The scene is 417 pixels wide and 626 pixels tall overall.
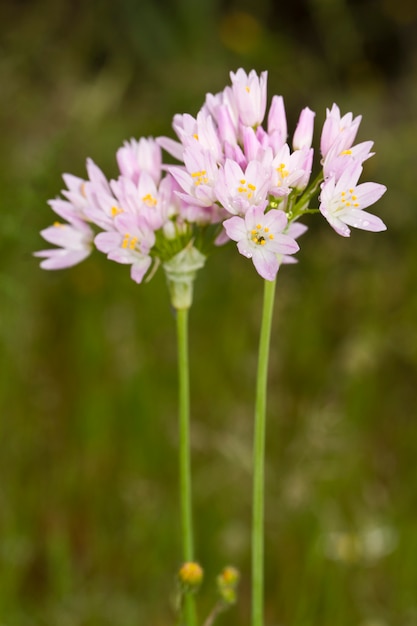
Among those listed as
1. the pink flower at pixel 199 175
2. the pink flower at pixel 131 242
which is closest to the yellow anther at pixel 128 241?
the pink flower at pixel 131 242

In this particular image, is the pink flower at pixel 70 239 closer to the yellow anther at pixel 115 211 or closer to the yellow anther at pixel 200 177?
the yellow anther at pixel 115 211

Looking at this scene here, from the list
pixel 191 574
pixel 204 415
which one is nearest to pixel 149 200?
pixel 191 574

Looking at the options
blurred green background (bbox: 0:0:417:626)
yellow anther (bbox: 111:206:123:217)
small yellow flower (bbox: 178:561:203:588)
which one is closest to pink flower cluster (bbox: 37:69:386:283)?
yellow anther (bbox: 111:206:123:217)

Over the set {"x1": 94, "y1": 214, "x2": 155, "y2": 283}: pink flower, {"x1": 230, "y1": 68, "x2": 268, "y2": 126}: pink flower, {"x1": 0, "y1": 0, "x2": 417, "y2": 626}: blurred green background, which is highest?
{"x1": 230, "y1": 68, "x2": 268, "y2": 126}: pink flower

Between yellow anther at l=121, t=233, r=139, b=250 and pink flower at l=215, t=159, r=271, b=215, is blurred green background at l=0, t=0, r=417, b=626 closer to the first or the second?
yellow anther at l=121, t=233, r=139, b=250

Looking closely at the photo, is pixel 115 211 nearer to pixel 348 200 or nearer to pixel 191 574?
pixel 348 200

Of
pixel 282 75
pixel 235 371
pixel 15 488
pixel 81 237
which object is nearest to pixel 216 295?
pixel 235 371

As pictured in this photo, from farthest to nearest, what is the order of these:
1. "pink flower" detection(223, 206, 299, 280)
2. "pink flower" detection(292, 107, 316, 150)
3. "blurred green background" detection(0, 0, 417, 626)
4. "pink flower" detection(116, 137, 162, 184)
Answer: "blurred green background" detection(0, 0, 417, 626) → "pink flower" detection(116, 137, 162, 184) → "pink flower" detection(292, 107, 316, 150) → "pink flower" detection(223, 206, 299, 280)

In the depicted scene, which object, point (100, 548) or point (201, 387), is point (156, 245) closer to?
point (100, 548)
